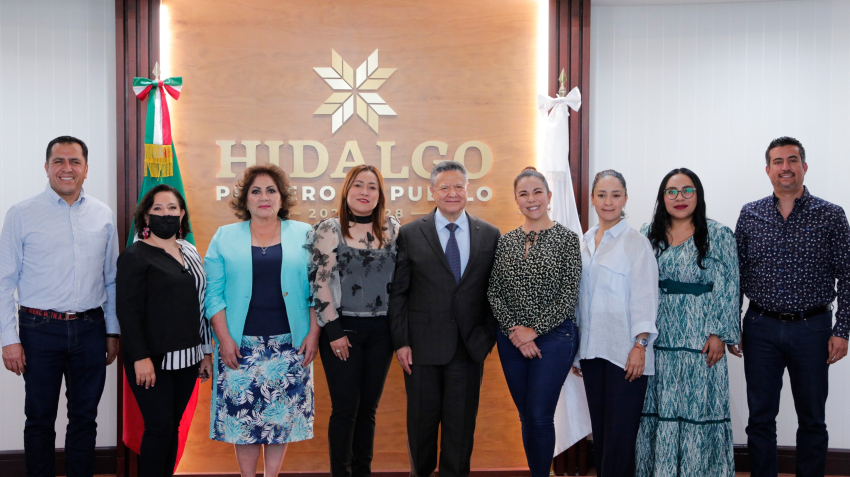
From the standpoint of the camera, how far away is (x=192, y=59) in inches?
140

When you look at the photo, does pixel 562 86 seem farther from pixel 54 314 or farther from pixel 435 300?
pixel 54 314

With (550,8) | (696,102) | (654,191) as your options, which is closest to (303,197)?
(550,8)

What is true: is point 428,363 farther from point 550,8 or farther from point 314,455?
point 550,8

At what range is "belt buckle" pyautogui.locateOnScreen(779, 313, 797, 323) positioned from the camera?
9.08 ft

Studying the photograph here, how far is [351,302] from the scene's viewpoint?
8.70 ft

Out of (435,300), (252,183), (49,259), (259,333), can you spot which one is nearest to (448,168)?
(435,300)

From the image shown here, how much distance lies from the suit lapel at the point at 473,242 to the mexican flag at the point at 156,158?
164 centimetres

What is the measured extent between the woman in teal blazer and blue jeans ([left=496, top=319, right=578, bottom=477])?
A: 3.48ft

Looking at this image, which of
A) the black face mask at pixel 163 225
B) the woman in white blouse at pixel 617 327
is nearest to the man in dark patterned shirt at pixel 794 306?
the woman in white blouse at pixel 617 327

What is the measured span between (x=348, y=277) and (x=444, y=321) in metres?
0.51

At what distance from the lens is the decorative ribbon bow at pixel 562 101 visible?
135 inches

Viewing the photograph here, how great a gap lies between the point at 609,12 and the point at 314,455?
3629 mm

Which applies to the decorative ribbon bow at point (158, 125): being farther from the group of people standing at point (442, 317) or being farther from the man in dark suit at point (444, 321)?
the man in dark suit at point (444, 321)

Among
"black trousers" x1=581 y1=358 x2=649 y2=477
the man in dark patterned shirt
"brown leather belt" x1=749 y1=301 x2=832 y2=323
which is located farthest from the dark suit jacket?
"brown leather belt" x1=749 y1=301 x2=832 y2=323
